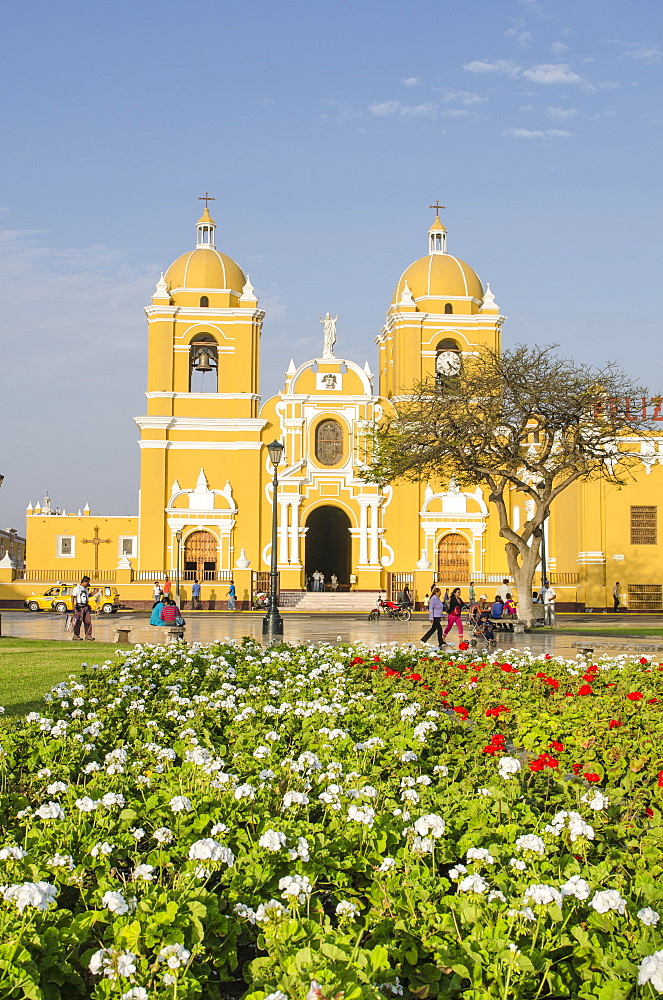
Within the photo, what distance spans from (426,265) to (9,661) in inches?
1177

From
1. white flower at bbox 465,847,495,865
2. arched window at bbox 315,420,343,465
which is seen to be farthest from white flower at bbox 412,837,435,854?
arched window at bbox 315,420,343,465

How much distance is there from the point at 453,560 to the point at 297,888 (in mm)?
32830

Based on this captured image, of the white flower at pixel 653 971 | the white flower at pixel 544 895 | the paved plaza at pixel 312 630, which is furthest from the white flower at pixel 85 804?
the paved plaza at pixel 312 630

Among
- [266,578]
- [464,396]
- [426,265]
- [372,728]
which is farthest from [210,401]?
[372,728]

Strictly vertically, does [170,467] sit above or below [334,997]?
above

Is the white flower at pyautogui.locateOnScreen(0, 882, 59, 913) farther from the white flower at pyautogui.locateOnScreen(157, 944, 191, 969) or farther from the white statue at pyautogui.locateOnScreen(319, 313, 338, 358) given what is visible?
the white statue at pyautogui.locateOnScreen(319, 313, 338, 358)

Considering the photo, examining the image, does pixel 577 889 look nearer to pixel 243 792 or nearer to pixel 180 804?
pixel 243 792

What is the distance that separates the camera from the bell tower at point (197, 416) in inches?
1383

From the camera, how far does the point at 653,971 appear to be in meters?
2.58

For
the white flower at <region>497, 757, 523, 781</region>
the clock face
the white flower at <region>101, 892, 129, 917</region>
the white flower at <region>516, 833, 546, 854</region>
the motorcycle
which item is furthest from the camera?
the clock face

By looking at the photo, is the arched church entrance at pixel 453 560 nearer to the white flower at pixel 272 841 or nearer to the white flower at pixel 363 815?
the white flower at pixel 363 815

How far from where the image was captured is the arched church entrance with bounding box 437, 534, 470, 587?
3538 centimetres

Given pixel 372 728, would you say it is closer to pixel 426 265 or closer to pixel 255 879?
pixel 255 879

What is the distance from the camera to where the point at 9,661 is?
38.7 feet
